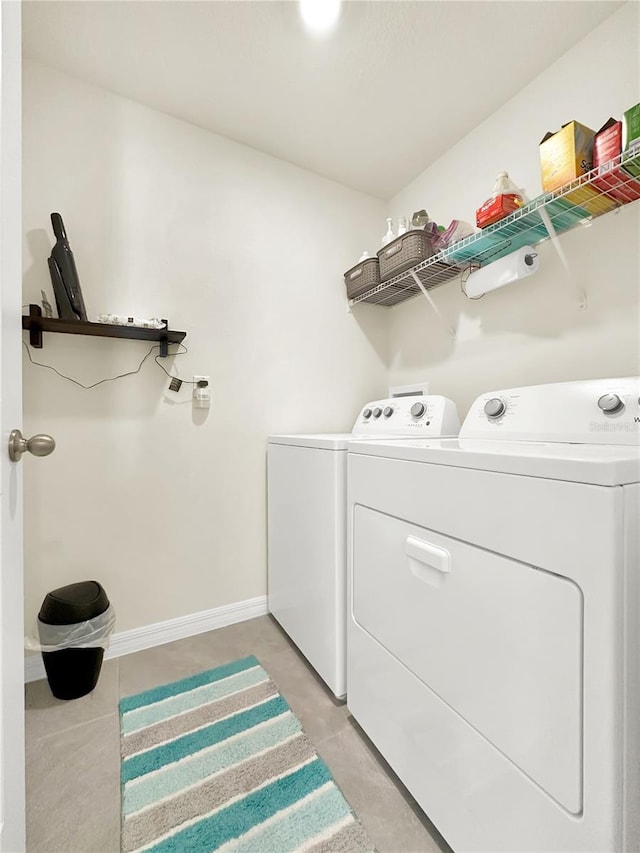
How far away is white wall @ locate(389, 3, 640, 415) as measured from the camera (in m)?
1.22

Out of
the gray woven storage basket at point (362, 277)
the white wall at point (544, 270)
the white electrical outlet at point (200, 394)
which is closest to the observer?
the white wall at point (544, 270)

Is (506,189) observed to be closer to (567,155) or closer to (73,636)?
(567,155)

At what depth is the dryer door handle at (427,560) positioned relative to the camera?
2.60ft

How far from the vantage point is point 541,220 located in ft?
4.25

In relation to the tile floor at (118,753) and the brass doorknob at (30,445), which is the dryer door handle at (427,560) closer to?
the tile floor at (118,753)

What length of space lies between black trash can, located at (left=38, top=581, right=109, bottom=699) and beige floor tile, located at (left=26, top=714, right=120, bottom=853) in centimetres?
15

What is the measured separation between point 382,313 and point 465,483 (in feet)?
5.79

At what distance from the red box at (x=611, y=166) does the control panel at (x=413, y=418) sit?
85 centimetres

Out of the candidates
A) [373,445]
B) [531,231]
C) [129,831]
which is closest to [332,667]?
[129,831]

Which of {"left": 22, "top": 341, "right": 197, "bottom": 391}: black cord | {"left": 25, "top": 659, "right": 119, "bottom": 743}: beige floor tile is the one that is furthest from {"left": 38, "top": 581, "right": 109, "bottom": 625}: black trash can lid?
{"left": 22, "top": 341, "right": 197, "bottom": 391}: black cord

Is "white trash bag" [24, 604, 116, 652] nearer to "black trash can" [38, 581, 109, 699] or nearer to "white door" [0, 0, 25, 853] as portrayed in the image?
"black trash can" [38, 581, 109, 699]

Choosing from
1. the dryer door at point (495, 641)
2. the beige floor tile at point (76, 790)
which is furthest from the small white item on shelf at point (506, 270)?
the beige floor tile at point (76, 790)

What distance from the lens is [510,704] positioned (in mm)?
661

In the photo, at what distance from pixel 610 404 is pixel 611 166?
2.16 feet
